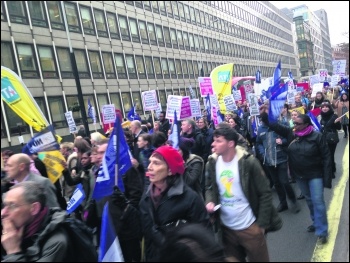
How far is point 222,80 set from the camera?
12.1 m

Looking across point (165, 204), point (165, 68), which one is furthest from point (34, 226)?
point (165, 68)

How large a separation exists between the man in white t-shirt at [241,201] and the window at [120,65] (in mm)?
22736

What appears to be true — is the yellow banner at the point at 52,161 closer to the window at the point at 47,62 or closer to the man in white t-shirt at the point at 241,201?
the man in white t-shirt at the point at 241,201

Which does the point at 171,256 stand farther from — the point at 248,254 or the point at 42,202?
the point at 248,254

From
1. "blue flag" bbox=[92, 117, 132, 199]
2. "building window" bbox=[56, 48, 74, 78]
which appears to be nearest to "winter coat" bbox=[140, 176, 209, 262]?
"blue flag" bbox=[92, 117, 132, 199]

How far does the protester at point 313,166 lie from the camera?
4070 mm

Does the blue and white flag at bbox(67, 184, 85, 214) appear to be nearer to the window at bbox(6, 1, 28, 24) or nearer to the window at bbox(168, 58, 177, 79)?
the window at bbox(6, 1, 28, 24)

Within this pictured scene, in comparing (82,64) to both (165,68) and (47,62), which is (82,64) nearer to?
(47,62)

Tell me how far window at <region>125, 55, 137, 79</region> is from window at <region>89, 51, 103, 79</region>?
8.74 ft

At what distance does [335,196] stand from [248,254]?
122 inches

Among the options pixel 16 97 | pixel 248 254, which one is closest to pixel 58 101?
pixel 16 97

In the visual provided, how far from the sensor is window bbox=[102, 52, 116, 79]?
23516 millimetres

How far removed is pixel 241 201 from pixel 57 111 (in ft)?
65.2

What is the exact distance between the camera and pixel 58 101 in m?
21.0
